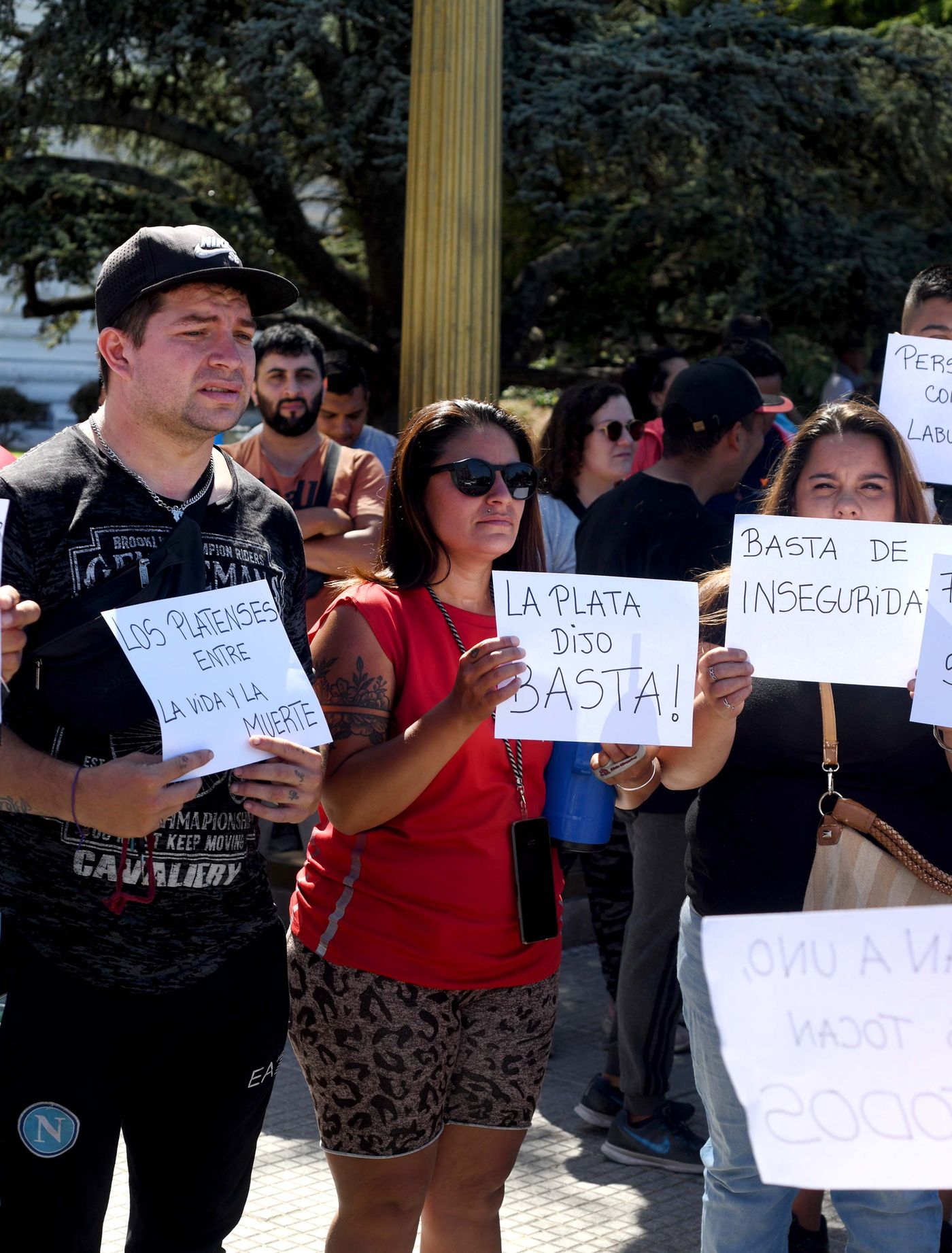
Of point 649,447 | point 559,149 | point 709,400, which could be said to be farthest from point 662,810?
point 559,149

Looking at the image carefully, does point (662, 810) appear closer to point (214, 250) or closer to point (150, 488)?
point (150, 488)

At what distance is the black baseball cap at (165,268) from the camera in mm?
2432

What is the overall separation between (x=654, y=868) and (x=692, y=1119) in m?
0.94

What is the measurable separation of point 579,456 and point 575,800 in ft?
8.67

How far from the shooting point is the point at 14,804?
231cm

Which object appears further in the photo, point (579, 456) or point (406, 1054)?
point (579, 456)

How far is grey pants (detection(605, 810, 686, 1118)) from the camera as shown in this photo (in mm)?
4172

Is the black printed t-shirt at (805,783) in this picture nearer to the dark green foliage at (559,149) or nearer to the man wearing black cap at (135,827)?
the man wearing black cap at (135,827)

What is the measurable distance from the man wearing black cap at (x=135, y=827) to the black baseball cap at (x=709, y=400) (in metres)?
2.00

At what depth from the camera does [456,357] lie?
6.13 m

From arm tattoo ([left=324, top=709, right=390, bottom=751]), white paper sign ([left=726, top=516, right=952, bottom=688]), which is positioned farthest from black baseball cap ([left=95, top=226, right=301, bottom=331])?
white paper sign ([left=726, top=516, right=952, bottom=688])

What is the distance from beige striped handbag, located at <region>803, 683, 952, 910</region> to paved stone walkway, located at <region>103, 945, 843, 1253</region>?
58.9 inches

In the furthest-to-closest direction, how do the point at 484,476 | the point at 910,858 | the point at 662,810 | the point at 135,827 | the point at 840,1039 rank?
the point at 662,810 < the point at 484,476 < the point at 910,858 < the point at 135,827 < the point at 840,1039

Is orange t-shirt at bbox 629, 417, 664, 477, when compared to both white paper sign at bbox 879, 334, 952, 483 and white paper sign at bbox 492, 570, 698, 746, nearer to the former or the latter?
white paper sign at bbox 879, 334, 952, 483
